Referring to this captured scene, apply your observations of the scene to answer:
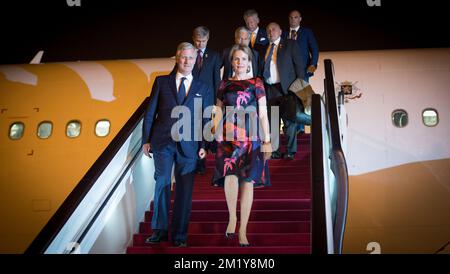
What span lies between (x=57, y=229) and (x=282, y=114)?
2.86 m

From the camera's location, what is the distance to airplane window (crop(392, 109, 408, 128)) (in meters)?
8.90

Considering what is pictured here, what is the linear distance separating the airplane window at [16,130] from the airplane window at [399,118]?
17.5ft

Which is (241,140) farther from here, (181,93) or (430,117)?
(430,117)

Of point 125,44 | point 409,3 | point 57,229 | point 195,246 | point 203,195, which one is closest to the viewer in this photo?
point 57,229

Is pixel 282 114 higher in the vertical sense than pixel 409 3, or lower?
lower

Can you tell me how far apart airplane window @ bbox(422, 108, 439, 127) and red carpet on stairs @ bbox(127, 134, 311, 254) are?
2750 mm

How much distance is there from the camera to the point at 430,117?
8898 mm

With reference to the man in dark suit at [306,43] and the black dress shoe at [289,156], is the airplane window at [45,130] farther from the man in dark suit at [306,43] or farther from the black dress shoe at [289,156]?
the black dress shoe at [289,156]

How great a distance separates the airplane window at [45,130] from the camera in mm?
9516

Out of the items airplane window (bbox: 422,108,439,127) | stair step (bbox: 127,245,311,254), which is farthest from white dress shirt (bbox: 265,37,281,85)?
airplane window (bbox: 422,108,439,127)

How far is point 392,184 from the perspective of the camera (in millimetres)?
8688

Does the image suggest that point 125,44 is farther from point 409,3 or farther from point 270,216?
point 270,216

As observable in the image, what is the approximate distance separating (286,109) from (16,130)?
465cm
